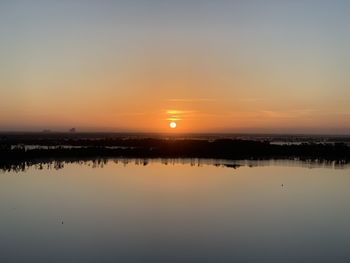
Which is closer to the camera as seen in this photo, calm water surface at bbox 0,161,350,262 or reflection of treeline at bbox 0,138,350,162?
calm water surface at bbox 0,161,350,262

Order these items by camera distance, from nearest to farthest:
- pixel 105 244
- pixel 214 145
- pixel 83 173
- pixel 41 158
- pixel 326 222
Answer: pixel 105 244 < pixel 326 222 < pixel 83 173 < pixel 41 158 < pixel 214 145

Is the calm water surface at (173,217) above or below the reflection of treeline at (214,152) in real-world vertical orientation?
below

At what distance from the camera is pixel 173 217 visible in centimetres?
1694

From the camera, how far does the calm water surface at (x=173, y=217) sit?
12.8 meters

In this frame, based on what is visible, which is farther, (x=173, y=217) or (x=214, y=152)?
(x=214, y=152)

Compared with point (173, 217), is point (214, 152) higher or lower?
higher

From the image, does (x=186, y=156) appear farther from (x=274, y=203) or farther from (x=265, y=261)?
(x=265, y=261)

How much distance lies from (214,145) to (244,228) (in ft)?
127

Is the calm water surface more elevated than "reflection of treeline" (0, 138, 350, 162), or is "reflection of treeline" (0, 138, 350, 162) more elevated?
"reflection of treeline" (0, 138, 350, 162)

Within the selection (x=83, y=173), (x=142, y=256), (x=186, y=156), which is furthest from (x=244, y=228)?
(x=186, y=156)

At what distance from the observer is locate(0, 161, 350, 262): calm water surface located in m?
12.8

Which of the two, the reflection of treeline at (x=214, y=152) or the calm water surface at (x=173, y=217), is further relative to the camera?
the reflection of treeline at (x=214, y=152)

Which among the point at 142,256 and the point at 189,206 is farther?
the point at 189,206

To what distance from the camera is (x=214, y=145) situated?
54281 millimetres
